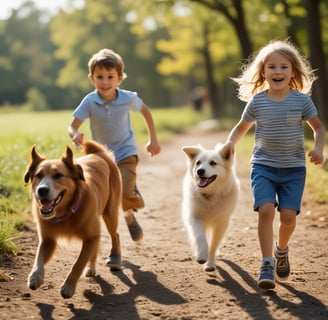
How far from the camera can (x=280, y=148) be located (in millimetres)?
4832

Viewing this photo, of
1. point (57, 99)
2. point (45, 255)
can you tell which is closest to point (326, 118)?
point (45, 255)

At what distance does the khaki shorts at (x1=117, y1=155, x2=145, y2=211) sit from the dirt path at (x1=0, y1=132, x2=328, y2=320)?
1.59 ft

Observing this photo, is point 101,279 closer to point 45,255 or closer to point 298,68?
point 45,255

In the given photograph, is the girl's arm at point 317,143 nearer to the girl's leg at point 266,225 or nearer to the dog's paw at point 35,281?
the girl's leg at point 266,225

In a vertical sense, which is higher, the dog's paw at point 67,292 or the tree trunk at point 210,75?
the tree trunk at point 210,75

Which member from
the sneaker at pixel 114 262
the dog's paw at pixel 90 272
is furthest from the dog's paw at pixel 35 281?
the sneaker at pixel 114 262

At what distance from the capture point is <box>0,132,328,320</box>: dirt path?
4.08 meters

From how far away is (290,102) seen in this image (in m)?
4.85

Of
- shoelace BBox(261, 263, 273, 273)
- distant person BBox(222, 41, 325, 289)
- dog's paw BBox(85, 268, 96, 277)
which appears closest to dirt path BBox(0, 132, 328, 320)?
dog's paw BBox(85, 268, 96, 277)

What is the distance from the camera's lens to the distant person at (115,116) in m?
5.91

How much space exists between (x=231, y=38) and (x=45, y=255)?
2692cm

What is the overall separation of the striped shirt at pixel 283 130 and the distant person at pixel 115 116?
1532mm

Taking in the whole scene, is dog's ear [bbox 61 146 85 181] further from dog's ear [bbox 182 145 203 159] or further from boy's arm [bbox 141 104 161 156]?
boy's arm [bbox 141 104 161 156]

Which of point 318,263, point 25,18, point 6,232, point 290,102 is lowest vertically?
point 318,263
